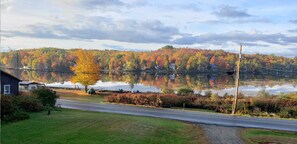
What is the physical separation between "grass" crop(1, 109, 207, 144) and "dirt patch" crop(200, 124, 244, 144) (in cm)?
65

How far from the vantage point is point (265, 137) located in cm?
2180

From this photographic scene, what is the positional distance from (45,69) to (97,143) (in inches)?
7501

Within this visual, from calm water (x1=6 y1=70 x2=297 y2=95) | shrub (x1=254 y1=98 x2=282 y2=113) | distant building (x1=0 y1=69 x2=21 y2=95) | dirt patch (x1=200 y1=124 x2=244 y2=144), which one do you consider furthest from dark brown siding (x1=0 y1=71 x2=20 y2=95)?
shrub (x1=254 y1=98 x2=282 y2=113)

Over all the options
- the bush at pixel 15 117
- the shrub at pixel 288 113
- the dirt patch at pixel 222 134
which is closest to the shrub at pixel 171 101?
the shrub at pixel 288 113

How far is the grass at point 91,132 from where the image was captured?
1692cm

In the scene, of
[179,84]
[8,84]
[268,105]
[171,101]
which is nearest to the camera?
[8,84]

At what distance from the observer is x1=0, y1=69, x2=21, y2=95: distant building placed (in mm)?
36188

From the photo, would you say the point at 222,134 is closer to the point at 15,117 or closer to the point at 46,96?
the point at 15,117

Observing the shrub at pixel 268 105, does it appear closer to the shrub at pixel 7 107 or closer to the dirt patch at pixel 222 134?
the dirt patch at pixel 222 134

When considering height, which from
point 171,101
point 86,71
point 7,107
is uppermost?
point 86,71

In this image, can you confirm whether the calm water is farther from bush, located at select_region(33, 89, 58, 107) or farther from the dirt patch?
the dirt patch

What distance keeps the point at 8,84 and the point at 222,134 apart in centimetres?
2589

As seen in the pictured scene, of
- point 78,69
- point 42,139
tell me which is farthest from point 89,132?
point 78,69

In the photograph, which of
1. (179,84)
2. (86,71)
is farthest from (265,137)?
(179,84)
